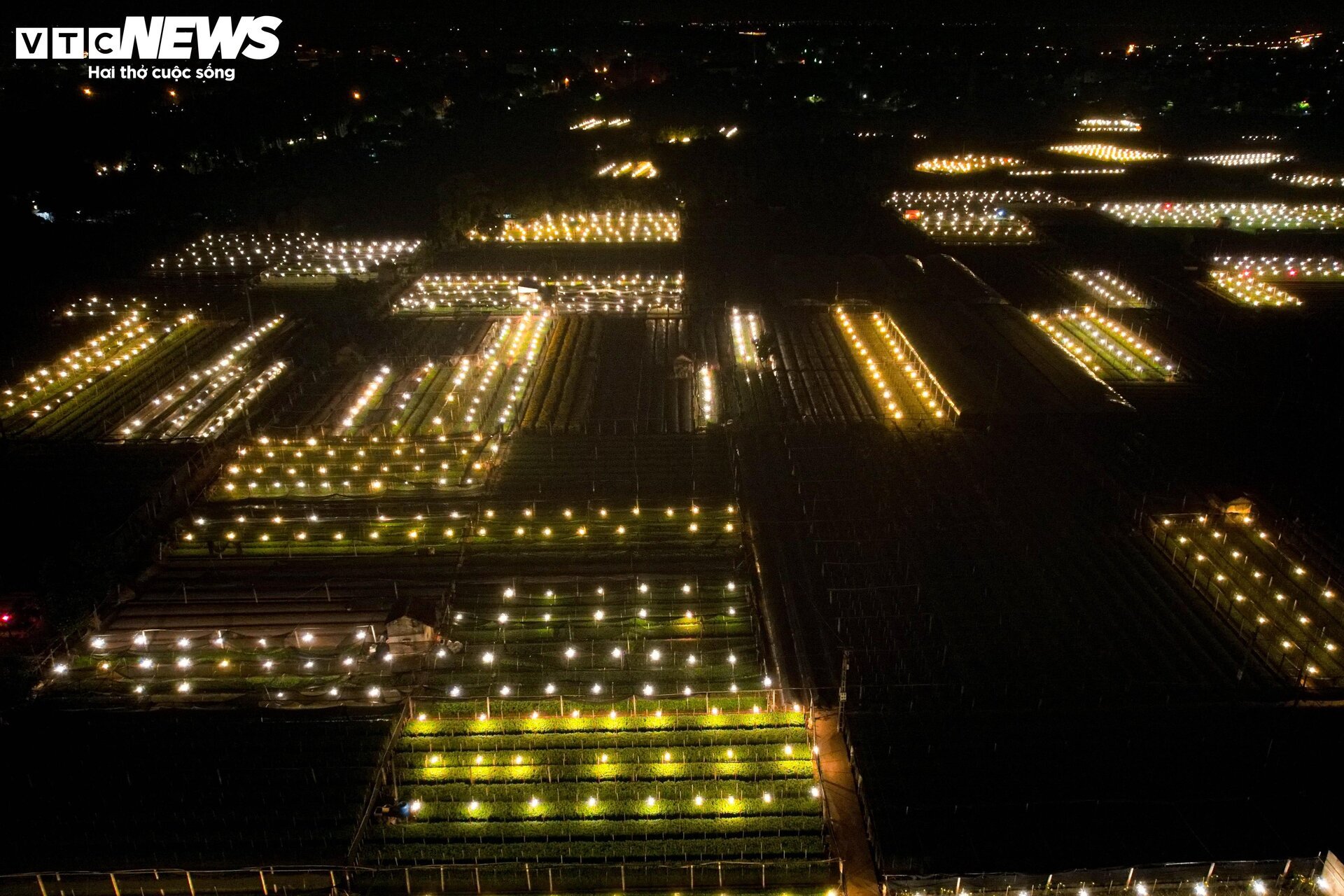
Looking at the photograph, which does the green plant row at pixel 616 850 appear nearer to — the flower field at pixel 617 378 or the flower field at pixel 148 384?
the flower field at pixel 617 378

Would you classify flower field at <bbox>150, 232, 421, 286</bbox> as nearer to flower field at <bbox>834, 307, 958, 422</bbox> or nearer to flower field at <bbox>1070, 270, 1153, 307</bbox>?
flower field at <bbox>834, 307, 958, 422</bbox>

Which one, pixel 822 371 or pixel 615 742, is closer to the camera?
pixel 615 742

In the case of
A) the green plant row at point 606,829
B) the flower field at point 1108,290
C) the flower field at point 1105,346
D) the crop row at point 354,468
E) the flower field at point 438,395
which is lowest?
the green plant row at point 606,829

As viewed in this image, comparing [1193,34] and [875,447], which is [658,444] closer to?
[875,447]

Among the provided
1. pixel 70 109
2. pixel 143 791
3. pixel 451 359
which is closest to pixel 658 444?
pixel 451 359

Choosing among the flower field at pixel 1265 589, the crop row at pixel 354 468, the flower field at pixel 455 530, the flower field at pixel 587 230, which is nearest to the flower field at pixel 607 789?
the flower field at pixel 455 530

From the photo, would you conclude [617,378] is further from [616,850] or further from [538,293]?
[616,850]

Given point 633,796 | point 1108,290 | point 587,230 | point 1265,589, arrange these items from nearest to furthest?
point 633,796 → point 1265,589 → point 1108,290 → point 587,230

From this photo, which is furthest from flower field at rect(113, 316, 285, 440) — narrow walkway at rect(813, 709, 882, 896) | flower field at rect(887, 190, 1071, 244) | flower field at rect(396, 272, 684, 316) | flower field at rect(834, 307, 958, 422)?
flower field at rect(887, 190, 1071, 244)

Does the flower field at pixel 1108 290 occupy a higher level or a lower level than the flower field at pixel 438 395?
higher


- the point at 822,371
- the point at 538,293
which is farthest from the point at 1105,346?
the point at 538,293
